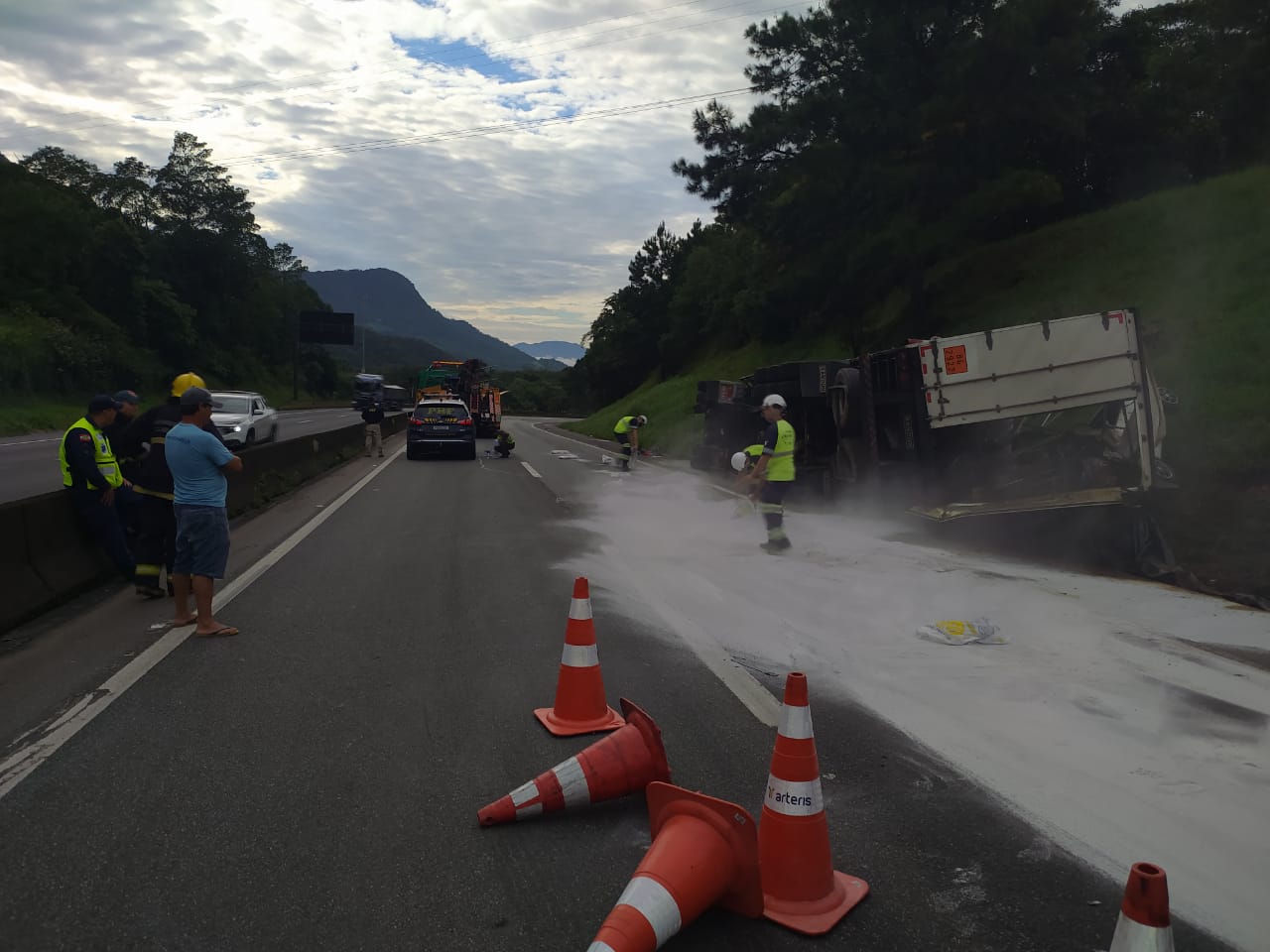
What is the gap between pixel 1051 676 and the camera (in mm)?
5941

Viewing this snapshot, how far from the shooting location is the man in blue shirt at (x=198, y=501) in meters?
6.84

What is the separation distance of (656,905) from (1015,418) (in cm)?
1012

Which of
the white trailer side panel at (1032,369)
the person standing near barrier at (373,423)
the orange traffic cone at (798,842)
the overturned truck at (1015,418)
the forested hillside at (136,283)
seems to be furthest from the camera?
the forested hillside at (136,283)

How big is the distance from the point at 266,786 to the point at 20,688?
2476 millimetres

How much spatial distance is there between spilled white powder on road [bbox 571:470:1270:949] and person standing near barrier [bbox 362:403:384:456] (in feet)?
57.3

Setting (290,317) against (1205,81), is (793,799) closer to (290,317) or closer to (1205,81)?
(1205,81)

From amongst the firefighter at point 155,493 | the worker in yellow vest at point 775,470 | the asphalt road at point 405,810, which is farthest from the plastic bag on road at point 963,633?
the firefighter at point 155,493

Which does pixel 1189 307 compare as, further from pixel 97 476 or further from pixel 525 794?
pixel 525 794

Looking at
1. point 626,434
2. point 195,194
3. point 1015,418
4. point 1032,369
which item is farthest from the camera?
point 195,194

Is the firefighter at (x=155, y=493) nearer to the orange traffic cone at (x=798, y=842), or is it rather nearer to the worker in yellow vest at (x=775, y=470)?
the worker in yellow vest at (x=775, y=470)

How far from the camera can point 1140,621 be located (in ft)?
24.1

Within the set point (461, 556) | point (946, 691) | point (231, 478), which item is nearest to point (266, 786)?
point (946, 691)

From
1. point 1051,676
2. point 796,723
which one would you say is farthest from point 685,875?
point 1051,676

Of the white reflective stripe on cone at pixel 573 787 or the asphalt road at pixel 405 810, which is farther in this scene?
the white reflective stripe on cone at pixel 573 787
